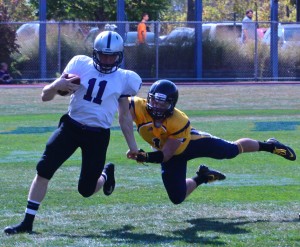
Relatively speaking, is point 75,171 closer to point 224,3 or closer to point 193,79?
point 193,79

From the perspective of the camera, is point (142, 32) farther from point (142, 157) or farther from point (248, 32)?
point (142, 157)

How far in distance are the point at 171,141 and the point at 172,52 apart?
1984 cm

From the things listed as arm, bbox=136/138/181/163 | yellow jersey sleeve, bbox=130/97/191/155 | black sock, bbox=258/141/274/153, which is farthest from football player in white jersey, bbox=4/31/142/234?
black sock, bbox=258/141/274/153

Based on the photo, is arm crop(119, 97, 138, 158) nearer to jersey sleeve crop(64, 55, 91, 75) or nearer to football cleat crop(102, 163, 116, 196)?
jersey sleeve crop(64, 55, 91, 75)

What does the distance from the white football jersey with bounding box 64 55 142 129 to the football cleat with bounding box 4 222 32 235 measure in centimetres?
94

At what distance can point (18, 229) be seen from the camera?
643cm

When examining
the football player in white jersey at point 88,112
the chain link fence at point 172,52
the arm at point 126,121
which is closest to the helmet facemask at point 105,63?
the football player in white jersey at point 88,112

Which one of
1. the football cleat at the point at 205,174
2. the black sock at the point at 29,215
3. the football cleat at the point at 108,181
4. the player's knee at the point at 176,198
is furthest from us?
the football cleat at the point at 205,174

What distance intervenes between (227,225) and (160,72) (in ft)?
64.4

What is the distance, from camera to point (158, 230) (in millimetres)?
6598

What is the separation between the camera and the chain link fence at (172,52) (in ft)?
83.7

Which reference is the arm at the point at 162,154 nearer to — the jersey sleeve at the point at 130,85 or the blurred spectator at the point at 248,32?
the jersey sleeve at the point at 130,85

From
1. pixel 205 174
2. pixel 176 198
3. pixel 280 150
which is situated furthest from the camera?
pixel 280 150

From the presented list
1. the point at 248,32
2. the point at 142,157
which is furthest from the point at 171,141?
the point at 248,32
